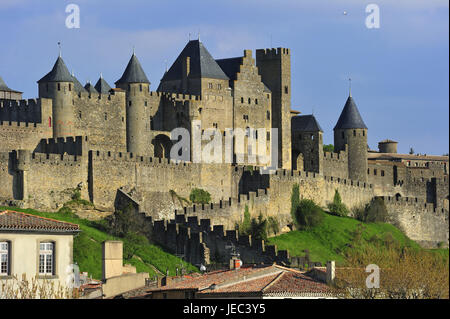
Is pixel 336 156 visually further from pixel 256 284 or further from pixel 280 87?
pixel 256 284

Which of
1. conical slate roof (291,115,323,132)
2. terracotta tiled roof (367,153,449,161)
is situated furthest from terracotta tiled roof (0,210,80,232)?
terracotta tiled roof (367,153,449,161)

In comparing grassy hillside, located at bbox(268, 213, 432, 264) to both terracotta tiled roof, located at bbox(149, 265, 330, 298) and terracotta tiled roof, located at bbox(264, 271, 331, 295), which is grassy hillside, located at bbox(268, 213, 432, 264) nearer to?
terracotta tiled roof, located at bbox(149, 265, 330, 298)

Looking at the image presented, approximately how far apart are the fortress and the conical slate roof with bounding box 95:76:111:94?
121mm

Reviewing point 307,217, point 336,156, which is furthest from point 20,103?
point 336,156

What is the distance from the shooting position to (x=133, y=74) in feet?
289

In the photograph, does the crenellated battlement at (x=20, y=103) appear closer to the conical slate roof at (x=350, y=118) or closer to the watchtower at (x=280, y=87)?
the watchtower at (x=280, y=87)

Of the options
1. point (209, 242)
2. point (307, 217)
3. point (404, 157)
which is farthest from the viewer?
point (404, 157)

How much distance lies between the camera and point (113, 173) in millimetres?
80125

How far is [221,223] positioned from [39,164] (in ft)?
39.8

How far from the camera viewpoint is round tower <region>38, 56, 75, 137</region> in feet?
269

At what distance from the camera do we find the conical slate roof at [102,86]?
9218 centimetres

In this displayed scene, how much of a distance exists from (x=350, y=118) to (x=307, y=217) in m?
16.7

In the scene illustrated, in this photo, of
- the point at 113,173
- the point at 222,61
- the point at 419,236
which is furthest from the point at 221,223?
the point at 419,236
